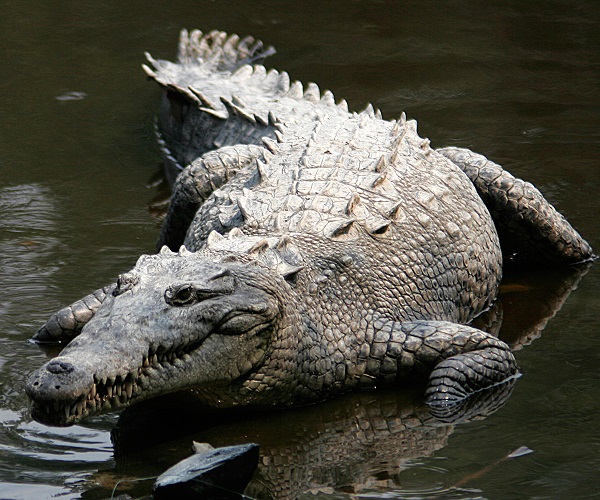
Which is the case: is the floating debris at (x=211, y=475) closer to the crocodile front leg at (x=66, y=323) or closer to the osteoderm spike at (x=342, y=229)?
the osteoderm spike at (x=342, y=229)

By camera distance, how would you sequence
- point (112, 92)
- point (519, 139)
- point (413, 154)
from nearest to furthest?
point (413, 154) → point (519, 139) → point (112, 92)

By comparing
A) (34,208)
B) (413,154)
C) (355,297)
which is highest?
(413,154)

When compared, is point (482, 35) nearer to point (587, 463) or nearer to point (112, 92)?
point (112, 92)

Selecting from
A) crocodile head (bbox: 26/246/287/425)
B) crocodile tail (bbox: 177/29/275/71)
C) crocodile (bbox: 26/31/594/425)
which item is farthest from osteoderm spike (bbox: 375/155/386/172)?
crocodile tail (bbox: 177/29/275/71)

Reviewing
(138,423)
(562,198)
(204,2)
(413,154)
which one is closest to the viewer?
(138,423)

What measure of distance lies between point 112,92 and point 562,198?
14.8ft

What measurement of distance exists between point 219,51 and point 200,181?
263cm

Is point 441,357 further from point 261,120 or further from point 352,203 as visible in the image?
point 261,120

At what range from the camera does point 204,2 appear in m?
12.0

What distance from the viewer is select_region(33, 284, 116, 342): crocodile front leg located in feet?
15.6

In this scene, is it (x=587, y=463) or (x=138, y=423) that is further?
(x=138, y=423)

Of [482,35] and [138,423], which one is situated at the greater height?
[482,35]

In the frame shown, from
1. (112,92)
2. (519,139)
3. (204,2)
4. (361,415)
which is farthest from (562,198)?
(204,2)

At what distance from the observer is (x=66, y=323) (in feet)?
15.6
